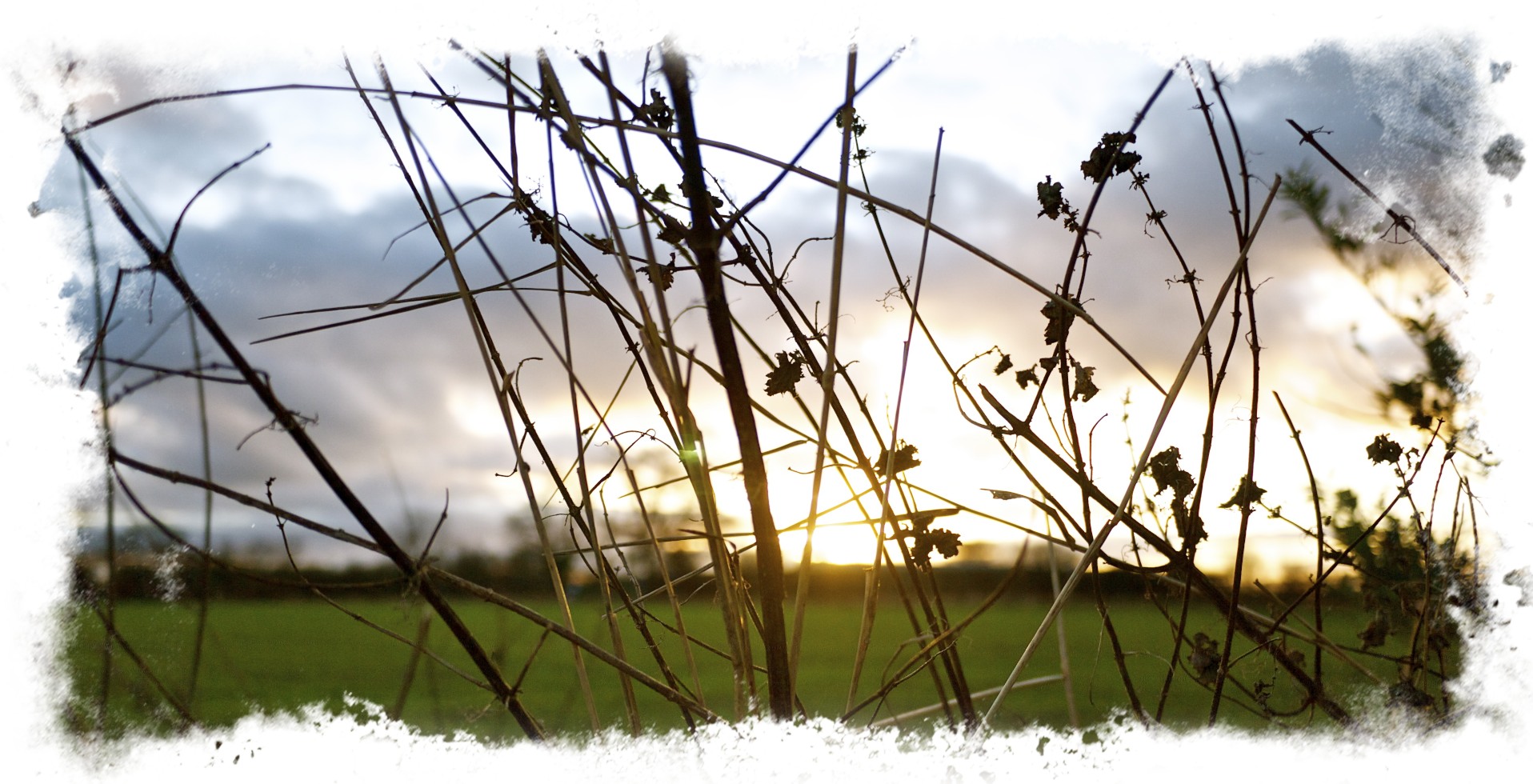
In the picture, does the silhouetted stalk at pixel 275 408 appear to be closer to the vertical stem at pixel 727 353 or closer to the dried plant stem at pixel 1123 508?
the vertical stem at pixel 727 353

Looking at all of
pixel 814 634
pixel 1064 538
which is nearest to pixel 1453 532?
pixel 1064 538

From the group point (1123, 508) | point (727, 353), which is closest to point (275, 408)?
point (727, 353)

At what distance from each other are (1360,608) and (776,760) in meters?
0.75

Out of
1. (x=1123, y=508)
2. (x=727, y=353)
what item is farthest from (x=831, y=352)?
(x=1123, y=508)

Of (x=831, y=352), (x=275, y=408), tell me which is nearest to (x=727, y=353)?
(x=831, y=352)

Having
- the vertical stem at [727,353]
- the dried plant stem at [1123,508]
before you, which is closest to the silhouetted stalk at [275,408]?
the vertical stem at [727,353]

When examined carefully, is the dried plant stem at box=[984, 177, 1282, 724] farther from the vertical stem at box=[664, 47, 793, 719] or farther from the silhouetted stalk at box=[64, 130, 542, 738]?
the silhouetted stalk at box=[64, 130, 542, 738]

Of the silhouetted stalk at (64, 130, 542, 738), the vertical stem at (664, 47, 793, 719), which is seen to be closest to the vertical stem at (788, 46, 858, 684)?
the vertical stem at (664, 47, 793, 719)

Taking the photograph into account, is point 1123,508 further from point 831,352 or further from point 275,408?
point 275,408

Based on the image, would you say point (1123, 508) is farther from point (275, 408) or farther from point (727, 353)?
point (275, 408)

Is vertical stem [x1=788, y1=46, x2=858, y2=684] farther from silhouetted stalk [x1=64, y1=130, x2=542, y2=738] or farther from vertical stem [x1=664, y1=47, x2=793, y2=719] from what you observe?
silhouetted stalk [x1=64, y1=130, x2=542, y2=738]

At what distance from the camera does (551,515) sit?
613 millimetres

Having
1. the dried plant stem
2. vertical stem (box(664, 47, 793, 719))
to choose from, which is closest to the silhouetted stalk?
vertical stem (box(664, 47, 793, 719))

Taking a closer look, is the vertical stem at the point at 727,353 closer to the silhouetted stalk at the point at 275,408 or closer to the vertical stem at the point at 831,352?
the vertical stem at the point at 831,352
